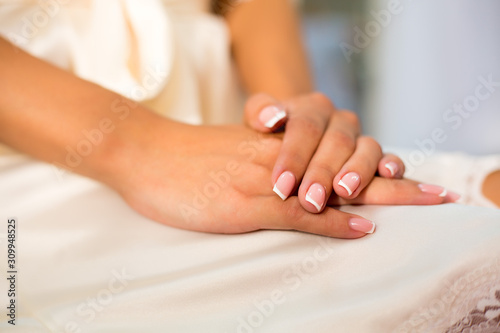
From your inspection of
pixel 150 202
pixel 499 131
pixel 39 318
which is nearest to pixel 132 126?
pixel 150 202

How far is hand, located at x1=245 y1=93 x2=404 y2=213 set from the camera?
0.48m

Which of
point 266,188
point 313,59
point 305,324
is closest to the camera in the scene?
point 305,324

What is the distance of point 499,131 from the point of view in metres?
1.71

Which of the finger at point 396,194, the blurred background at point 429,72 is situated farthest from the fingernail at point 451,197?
the blurred background at point 429,72

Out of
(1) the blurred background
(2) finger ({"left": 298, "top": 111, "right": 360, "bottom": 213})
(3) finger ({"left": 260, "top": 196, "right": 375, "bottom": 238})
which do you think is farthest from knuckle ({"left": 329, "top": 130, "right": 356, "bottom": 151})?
(1) the blurred background

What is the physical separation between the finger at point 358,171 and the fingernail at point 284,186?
0.05 metres

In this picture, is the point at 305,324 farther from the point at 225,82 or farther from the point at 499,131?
the point at 499,131

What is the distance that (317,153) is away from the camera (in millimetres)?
528

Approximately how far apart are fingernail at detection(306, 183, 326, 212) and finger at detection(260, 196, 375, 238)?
0.5 inches

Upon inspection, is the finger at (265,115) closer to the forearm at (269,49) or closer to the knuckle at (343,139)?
the knuckle at (343,139)

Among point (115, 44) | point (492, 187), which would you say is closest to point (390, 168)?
point (492, 187)

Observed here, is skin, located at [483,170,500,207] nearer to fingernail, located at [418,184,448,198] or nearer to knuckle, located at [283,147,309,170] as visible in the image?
fingernail, located at [418,184,448,198]

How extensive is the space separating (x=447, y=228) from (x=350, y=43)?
2332 mm

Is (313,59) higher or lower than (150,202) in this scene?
lower
